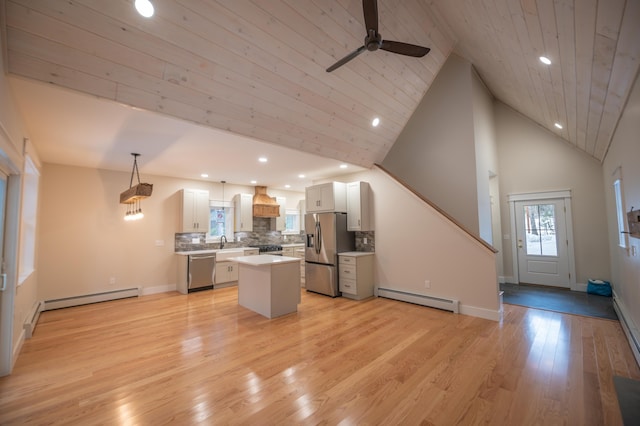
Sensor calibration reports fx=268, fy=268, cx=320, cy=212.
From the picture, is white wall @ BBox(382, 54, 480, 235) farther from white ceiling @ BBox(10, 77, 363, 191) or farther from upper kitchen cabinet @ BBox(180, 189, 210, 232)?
upper kitchen cabinet @ BBox(180, 189, 210, 232)

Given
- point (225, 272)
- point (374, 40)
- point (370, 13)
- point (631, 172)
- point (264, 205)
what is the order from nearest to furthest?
point (370, 13)
point (374, 40)
point (631, 172)
point (225, 272)
point (264, 205)

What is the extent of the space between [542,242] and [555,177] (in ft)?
4.98

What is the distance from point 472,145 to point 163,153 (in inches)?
227

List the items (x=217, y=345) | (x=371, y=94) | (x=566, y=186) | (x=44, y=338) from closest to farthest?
1. (x=217, y=345)
2. (x=44, y=338)
3. (x=371, y=94)
4. (x=566, y=186)

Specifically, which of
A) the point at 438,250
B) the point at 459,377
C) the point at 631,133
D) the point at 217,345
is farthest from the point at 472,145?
the point at 217,345

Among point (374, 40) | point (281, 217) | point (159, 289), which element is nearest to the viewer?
point (374, 40)

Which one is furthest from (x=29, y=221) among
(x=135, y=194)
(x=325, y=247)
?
(x=325, y=247)

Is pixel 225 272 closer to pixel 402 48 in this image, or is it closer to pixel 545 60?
pixel 402 48

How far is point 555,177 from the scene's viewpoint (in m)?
6.11

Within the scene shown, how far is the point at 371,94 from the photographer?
156 inches

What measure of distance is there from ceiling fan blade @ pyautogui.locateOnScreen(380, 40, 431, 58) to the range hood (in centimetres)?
556

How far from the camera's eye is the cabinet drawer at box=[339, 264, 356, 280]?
524 centimetres

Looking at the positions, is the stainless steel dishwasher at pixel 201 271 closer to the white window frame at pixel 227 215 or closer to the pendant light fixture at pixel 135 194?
the white window frame at pixel 227 215

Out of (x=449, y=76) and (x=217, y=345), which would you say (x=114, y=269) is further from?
(x=449, y=76)
